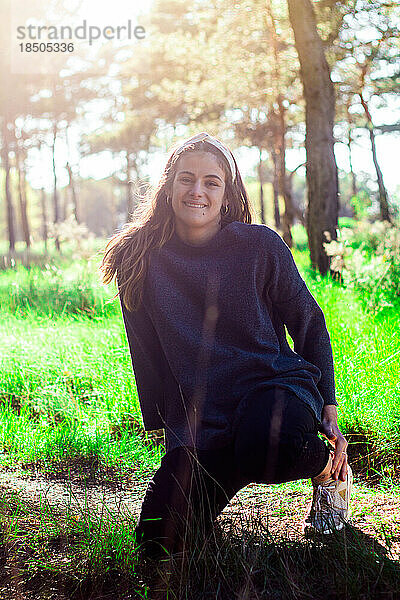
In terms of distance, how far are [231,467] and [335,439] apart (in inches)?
15.5

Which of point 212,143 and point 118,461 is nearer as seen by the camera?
point 212,143

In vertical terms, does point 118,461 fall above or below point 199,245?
below

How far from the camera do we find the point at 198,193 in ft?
8.29

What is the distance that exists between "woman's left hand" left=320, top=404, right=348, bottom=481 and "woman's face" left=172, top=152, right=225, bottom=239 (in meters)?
0.84

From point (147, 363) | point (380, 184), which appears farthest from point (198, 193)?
point (380, 184)

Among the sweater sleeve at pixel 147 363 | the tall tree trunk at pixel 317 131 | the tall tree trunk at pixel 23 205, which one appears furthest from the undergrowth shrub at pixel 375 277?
the tall tree trunk at pixel 23 205

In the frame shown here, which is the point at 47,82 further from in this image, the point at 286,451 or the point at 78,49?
the point at 286,451

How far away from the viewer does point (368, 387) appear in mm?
3529

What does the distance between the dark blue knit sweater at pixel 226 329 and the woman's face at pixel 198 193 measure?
0.08 meters

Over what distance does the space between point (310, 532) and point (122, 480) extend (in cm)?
118

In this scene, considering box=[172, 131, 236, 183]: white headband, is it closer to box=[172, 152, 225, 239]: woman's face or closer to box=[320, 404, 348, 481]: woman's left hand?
box=[172, 152, 225, 239]: woman's face

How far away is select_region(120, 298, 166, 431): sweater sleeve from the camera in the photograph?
2611 mm

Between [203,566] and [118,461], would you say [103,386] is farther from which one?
[203,566]

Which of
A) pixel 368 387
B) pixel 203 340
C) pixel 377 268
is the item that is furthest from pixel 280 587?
pixel 377 268
